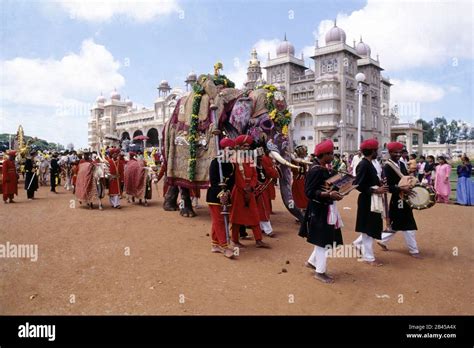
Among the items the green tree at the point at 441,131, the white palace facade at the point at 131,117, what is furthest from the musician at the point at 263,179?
the green tree at the point at 441,131

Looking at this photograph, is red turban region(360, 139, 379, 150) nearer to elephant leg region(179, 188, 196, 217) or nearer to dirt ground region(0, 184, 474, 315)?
dirt ground region(0, 184, 474, 315)

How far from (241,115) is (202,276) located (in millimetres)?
3697

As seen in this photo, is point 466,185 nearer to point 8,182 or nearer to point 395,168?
point 395,168

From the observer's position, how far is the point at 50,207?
392 inches

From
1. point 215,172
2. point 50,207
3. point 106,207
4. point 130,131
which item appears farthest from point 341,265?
point 130,131

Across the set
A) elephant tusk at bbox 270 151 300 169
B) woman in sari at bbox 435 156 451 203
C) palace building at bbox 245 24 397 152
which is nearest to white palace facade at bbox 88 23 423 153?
palace building at bbox 245 24 397 152

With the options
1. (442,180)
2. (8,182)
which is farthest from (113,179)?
(442,180)

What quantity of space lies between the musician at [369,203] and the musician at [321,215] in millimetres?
708

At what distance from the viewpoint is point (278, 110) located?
741 cm

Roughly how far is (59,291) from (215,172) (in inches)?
105

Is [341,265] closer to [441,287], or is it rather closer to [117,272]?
[441,287]

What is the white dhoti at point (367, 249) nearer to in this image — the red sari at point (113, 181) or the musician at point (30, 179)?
the red sari at point (113, 181)

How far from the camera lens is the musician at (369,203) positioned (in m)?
5.26

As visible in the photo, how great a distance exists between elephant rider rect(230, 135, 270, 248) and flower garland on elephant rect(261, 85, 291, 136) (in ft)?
5.39
